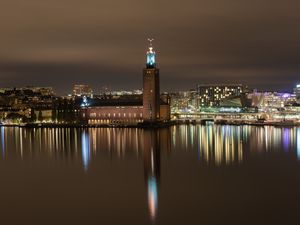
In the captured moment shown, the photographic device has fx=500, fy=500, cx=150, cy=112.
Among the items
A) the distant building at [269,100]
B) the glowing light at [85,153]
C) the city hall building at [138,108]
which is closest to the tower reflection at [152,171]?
the glowing light at [85,153]

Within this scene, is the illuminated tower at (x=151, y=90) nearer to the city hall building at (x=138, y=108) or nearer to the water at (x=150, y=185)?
the city hall building at (x=138, y=108)

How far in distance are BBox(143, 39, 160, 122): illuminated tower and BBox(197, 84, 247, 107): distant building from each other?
2647 centimetres

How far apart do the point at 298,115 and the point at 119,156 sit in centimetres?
2357

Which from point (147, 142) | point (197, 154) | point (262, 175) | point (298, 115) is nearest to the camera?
point (262, 175)

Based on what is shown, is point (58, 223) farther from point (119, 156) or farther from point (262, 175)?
point (119, 156)

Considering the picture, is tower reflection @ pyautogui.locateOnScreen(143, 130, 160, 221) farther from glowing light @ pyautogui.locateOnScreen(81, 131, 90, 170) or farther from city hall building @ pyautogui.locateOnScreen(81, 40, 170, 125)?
city hall building @ pyautogui.locateOnScreen(81, 40, 170, 125)

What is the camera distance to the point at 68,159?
38.1 ft

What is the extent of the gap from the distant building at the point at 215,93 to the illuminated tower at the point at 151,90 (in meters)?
26.5

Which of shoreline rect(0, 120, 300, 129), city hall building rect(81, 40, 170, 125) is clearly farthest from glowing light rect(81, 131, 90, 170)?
city hall building rect(81, 40, 170, 125)

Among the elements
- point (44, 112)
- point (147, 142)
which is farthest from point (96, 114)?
point (147, 142)

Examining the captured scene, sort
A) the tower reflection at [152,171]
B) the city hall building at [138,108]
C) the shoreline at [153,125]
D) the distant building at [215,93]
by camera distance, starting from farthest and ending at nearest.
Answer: the distant building at [215,93] < the city hall building at [138,108] < the shoreline at [153,125] < the tower reflection at [152,171]

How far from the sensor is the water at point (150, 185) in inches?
259

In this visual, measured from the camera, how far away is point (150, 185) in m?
8.52

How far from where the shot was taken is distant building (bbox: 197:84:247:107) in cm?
5091
